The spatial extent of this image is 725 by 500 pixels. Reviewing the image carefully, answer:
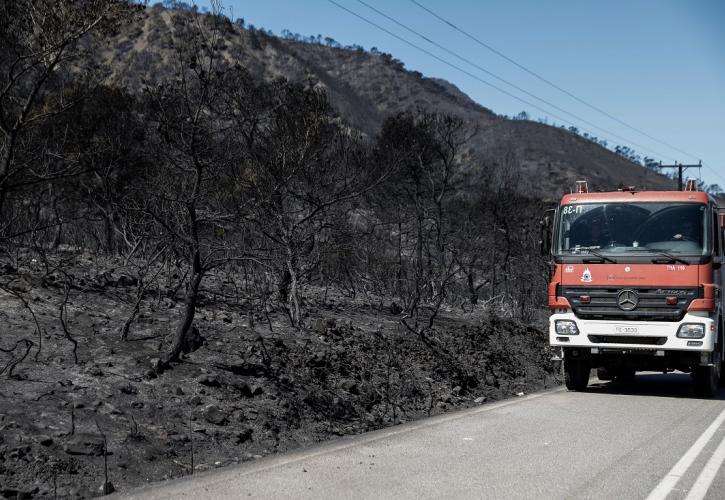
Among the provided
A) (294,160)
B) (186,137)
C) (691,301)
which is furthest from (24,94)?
(691,301)

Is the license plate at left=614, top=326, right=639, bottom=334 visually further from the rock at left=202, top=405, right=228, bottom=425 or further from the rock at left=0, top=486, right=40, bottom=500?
the rock at left=0, top=486, right=40, bottom=500

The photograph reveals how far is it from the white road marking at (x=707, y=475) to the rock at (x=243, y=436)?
15.1 ft

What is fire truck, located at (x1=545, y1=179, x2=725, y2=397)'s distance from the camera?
12.3m

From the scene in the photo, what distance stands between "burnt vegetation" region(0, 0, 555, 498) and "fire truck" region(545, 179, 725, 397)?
86.1 inches

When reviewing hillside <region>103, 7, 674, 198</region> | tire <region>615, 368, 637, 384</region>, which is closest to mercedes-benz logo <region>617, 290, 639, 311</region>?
tire <region>615, 368, 637, 384</region>

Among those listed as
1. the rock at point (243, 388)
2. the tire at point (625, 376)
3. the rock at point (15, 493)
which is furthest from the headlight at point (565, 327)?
the rock at point (15, 493)

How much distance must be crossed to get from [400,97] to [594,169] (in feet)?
135

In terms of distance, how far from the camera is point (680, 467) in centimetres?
748

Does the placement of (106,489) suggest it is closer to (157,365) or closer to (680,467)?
(157,365)

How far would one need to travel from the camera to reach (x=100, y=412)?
8.34m

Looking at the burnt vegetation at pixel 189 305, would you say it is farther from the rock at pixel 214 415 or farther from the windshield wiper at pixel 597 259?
the windshield wiper at pixel 597 259

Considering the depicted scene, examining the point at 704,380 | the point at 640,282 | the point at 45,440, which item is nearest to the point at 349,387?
the point at 640,282

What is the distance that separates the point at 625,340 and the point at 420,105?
91.8m

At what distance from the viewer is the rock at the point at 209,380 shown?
32.3 feet
